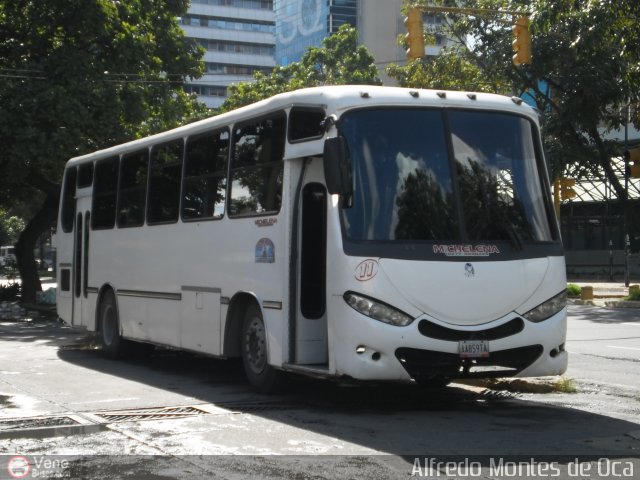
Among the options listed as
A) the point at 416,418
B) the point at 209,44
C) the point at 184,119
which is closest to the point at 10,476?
the point at 416,418

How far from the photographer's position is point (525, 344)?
33.0 ft

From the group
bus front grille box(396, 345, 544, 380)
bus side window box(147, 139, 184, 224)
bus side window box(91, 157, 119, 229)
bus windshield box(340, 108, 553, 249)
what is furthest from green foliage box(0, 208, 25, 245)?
bus front grille box(396, 345, 544, 380)

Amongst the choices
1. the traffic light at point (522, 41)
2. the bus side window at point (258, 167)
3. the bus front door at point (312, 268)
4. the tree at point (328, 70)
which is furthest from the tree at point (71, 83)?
the tree at point (328, 70)

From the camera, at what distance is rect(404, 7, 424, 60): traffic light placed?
19312 mm

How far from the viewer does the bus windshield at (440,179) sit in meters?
10.0

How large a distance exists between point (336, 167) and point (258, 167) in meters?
2.09

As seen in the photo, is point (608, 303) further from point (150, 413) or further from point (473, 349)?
point (150, 413)

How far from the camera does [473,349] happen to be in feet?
32.0

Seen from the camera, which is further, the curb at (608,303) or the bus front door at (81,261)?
the curb at (608,303)

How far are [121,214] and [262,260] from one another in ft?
17.0

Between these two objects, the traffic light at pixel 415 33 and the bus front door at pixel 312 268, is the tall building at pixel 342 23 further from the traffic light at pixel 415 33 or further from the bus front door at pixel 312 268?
the bus front door at pixel 312 268

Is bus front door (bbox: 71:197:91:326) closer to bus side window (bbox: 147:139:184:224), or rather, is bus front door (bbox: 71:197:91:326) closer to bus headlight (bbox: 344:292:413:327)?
bus side window (bbox: 147:139:184:224)

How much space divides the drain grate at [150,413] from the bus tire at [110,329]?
5.50 metres

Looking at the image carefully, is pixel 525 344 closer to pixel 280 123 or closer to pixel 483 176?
pixel 483 176
